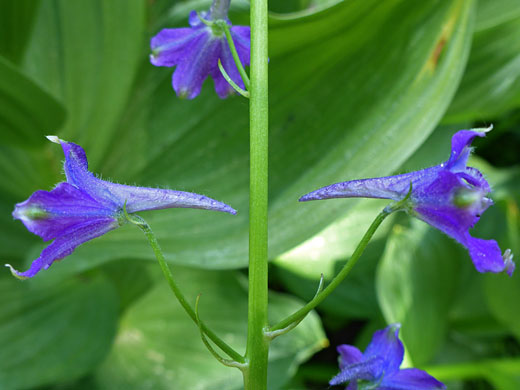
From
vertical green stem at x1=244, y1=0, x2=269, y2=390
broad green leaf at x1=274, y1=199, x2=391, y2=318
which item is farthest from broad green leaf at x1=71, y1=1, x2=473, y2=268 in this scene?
vertical green stem at x1=244, y1=0, x2=269, y2=390

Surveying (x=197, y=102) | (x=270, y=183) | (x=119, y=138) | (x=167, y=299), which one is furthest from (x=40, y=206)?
(x=167, y=299)

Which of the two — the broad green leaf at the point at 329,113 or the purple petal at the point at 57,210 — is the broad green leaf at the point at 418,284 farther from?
the purple petal at the point at 57,210

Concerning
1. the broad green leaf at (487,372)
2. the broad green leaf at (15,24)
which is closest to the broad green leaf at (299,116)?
the broad green leaf at (15,24)

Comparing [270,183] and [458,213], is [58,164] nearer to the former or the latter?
[270,183]

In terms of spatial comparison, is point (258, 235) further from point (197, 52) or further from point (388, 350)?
point (197, 52)

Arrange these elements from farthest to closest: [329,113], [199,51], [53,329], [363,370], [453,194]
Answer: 1. [53,329]
2. [329,113]
3. [199,51]
4. [363,370]
5. [453,194]

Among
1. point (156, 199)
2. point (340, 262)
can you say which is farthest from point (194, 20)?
point (340, 262)

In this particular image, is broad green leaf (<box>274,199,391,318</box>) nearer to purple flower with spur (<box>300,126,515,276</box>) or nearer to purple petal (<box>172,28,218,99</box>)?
purple petal (<box>172,28,218,99</box>)
